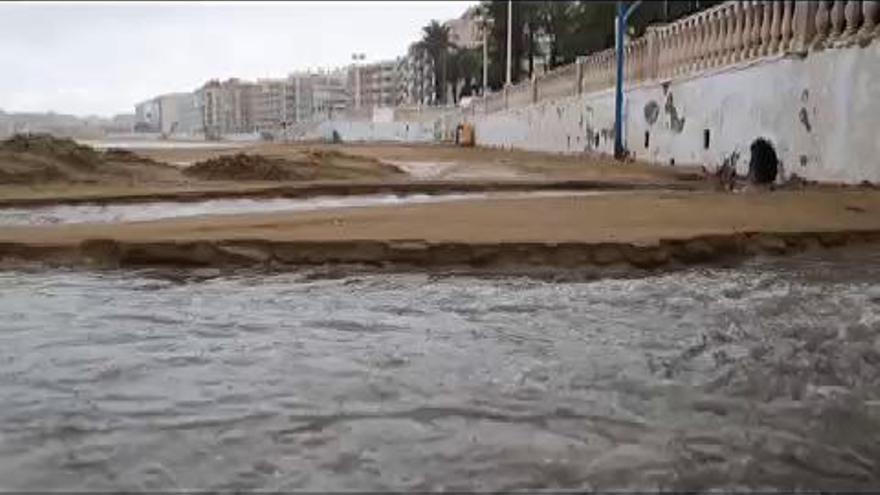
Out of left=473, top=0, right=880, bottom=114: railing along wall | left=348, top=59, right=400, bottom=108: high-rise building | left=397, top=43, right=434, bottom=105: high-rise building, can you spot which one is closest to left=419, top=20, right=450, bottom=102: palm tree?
left=397, top=43, right=434, bottom=105: high-rise building

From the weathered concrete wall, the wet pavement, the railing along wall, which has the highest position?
the railing along wall

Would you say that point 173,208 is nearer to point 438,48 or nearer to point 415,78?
point 438,48

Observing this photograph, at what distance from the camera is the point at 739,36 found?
57.8 feet

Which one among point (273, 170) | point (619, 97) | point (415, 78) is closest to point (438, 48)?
point (415, 78)

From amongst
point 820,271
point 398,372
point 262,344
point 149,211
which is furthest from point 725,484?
point 149,211

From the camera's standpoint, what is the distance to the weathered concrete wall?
12711 millimetres

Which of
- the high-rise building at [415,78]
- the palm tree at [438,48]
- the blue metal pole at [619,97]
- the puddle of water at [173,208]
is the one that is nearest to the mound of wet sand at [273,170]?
the puddle of water at [173,208]

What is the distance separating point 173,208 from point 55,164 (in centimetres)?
718

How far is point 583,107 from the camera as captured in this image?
33438 mm

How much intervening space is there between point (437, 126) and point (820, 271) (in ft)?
250

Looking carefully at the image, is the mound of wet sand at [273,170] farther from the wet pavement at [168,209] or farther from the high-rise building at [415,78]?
the high-rise building at [415,78]

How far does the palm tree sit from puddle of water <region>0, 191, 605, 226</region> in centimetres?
9742

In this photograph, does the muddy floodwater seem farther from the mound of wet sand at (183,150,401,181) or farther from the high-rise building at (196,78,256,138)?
the high-rise building at (196,78,256,138)

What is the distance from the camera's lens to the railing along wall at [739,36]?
13469 millimetres
